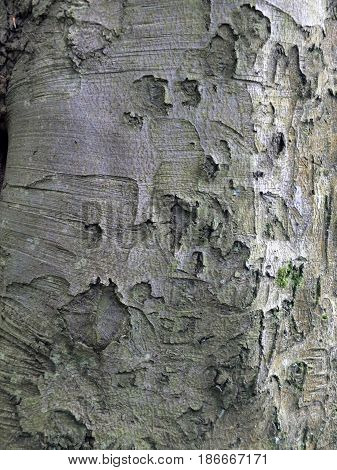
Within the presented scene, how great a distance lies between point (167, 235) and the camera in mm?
1259

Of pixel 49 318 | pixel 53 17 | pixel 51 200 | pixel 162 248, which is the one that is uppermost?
pixel 53 17

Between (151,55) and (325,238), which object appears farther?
(325,238)

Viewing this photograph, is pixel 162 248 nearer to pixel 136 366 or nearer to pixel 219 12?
pixel 136 366

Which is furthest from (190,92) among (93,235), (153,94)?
(93,235)

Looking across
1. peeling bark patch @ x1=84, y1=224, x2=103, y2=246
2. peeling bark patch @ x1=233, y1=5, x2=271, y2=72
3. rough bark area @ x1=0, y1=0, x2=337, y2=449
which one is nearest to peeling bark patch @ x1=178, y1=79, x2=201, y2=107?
rough bark area @ x1=0, y1=0, x2=337, y2=449

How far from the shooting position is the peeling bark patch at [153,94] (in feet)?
4.18

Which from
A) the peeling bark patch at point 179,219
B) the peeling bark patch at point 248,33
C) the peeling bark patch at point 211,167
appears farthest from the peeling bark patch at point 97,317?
the peeling bark patch at point 248,33

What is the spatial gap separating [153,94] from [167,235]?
11.9 inches

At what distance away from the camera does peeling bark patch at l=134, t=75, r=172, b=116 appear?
1275mm

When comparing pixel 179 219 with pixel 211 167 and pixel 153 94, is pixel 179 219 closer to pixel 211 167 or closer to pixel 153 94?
pixel 211 167

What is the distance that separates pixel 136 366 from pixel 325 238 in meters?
0.52

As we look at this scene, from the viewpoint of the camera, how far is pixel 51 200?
1321 mm

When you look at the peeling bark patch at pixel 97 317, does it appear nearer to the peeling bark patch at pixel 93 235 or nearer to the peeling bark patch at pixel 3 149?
the peeling bark patch at pixel 93 235

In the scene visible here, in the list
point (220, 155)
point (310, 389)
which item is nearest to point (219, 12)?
point (220, 155)
